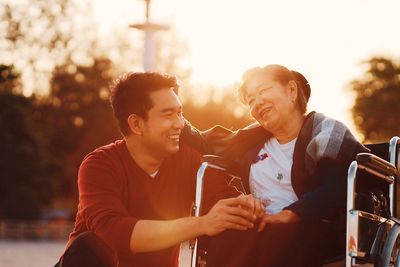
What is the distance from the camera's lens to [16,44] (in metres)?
37.4

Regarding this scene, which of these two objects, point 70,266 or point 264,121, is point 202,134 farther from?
point 70,266

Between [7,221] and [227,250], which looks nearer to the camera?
[227,250]

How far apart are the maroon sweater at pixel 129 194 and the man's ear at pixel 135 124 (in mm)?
107

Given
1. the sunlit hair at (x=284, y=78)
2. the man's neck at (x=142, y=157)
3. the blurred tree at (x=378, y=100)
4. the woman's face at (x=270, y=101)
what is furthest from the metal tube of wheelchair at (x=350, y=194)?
the blurred tree at (x=378, y=100)

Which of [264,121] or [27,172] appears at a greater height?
[264,121]

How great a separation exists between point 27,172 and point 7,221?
3.73m

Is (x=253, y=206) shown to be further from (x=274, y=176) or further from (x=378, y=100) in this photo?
(x=378, y=100)

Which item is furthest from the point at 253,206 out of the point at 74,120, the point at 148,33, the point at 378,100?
the point at 74,120

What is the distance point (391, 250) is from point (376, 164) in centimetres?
55

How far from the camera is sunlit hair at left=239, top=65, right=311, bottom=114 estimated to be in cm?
461

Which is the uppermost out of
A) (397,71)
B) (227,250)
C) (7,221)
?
(227,250)

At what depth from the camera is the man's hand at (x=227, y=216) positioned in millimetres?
3684

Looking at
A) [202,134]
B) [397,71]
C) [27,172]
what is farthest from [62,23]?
[202,134]

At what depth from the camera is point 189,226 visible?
3725mm
